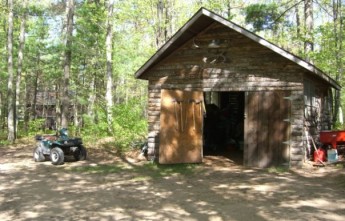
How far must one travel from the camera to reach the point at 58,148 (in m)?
13.6

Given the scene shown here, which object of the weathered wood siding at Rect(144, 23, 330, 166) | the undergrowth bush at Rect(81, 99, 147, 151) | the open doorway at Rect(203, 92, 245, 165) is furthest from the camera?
the undergrowth bush at Rect(81, 99, 147, 151)

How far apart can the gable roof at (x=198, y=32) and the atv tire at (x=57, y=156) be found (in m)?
3.74

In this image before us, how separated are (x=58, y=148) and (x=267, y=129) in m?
7.11

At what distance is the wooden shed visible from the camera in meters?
12.4

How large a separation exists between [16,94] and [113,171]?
53.6 feet

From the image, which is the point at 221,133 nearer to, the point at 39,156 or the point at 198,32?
the point at 198,32

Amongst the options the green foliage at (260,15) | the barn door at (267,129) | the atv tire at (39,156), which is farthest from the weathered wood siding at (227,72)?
the green foliage at (260,15)

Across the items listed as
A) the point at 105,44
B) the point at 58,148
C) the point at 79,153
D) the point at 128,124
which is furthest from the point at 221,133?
the point at 105,44

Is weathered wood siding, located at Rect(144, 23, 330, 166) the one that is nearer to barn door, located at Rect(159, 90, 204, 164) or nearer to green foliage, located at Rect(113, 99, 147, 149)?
barn door, located at Rect(159, 90, 204, 164)

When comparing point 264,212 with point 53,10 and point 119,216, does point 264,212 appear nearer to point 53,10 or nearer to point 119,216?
point 119,216

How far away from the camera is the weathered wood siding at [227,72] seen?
40.6ft

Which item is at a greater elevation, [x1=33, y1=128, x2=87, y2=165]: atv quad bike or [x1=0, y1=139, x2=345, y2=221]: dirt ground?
[x1=33, y1=128, x2=87, y2=165]: atv quad bike

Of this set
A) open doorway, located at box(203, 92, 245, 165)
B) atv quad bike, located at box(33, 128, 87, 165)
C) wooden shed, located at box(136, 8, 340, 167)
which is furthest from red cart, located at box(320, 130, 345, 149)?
atv quad bike, located at box(33, 128, 87, 165)

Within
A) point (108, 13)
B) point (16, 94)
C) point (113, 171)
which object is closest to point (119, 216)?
point (113, 171)
